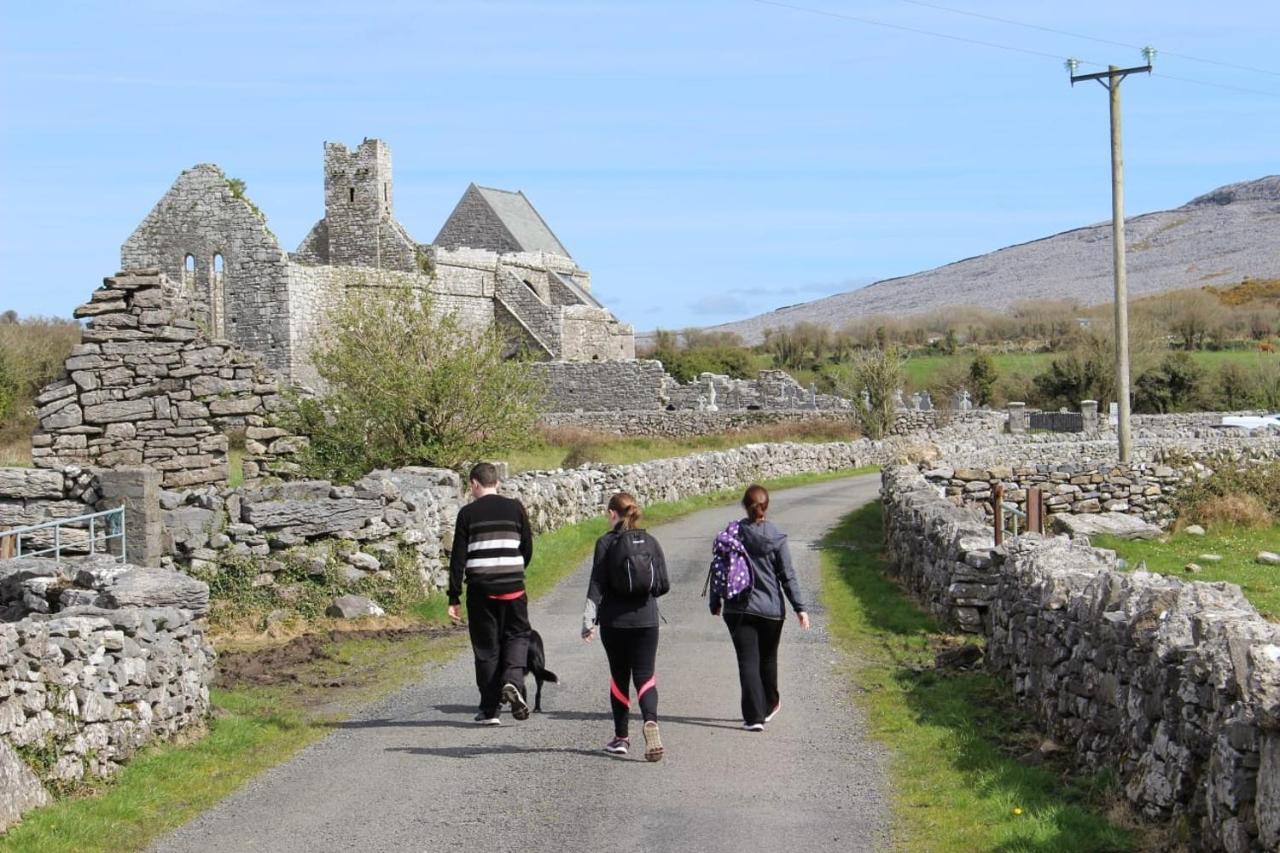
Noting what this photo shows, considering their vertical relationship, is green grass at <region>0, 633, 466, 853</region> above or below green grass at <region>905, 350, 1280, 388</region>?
below

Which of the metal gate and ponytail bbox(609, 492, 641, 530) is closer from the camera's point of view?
ponytail bbox(609, 492, 641, 530)

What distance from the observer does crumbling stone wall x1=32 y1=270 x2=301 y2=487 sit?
17.8 metres

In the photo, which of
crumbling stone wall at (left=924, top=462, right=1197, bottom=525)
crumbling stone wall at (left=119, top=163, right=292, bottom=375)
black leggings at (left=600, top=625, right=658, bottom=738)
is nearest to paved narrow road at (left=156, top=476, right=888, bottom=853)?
black leggings at (left=600, top=625, right=658, bottom=738)

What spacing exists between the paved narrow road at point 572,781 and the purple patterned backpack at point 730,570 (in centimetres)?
105

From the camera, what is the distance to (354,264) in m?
52.0

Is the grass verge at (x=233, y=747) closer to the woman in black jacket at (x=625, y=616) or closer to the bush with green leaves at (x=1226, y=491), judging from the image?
the woman in black jacket at (x=625, y=616)

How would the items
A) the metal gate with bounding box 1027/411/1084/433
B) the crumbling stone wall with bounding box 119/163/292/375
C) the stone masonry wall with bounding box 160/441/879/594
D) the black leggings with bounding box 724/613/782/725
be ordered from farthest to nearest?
the metal gate with bounding box 1027/411/1084/433
the crumbling stone wall with bounding box 119/163/292/375
the stone masonry wall with bounding box 160/441/879/594
the black leggings with bounding box 724/613/782/725

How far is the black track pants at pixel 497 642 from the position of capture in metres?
10.6

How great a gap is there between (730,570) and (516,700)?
1878 mm

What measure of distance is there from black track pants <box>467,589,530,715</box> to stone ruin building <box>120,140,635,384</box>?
16964 millimetres

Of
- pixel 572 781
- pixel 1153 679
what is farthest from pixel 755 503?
pixel 1153 679

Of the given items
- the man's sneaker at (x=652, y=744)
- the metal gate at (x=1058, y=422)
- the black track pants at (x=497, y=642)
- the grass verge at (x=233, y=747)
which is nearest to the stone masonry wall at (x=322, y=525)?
the grass verge at (x=233, y=747)

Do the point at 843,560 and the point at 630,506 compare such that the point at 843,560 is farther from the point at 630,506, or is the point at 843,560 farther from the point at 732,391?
the point at 732,391

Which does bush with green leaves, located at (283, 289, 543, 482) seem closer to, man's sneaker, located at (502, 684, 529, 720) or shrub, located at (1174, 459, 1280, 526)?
man's sneaker, located at (502, 684, 529, 720)
